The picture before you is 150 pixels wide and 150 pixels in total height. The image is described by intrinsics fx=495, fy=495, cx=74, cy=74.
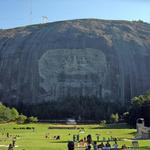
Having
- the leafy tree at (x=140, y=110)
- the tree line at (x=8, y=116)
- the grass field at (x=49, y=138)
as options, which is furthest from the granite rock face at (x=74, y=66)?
the grass field at (x=49, y=138)

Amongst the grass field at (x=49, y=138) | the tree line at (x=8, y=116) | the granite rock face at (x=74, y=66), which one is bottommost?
the grass field at (x=49, y=138)

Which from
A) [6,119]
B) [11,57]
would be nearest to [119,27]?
[11,57]

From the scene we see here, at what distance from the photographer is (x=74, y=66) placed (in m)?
140

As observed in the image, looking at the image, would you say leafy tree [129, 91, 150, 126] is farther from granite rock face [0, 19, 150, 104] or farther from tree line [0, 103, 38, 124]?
granite rock face [0, 19, 150, 104]

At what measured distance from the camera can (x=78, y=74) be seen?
13825 cm

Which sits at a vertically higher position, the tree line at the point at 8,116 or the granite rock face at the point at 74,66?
the granite rock face at the point at 74,66

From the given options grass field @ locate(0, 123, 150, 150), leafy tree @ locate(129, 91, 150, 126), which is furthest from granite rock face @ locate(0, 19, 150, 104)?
grass field @ locate(0, 123, 150, 150)

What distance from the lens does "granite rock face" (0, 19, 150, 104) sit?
13588 centimetres

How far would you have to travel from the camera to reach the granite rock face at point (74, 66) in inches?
5349

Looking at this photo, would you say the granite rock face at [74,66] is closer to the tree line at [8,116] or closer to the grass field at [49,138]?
the tree line at [8,116]

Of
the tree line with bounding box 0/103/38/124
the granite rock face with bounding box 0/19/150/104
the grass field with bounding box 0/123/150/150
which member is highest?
the granite rock face with bounding box 0/19/150/104

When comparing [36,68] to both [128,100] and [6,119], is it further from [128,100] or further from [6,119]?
[6,119]

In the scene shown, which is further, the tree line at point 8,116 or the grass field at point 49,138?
the tree line at point 8,116

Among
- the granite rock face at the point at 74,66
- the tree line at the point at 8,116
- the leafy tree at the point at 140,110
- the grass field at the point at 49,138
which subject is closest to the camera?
the grass field at the point at 49,138
